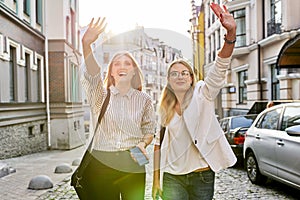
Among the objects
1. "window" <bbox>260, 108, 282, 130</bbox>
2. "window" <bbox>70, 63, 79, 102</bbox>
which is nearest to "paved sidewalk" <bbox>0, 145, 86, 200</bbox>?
"window" <bbox>260, 108, 282, 130</bbox>

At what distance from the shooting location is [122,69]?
11.4 ft

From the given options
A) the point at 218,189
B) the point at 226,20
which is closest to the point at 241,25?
the point at 218,189

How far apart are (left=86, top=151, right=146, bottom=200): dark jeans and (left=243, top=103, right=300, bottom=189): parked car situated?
12.4ft

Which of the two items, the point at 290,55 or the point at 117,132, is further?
the point at 290,55

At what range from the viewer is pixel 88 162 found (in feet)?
11.0

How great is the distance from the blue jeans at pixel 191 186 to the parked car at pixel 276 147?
3.40m

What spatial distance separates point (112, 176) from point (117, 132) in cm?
34

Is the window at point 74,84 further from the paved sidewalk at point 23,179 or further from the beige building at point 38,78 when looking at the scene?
the paved sidewalk at point 23,179

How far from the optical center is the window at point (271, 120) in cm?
807

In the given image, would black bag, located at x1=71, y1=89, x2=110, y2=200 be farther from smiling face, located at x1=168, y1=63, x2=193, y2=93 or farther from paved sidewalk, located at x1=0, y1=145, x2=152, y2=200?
paved sidewalk, located at x1=0, y1=145, x2=152, y2=200

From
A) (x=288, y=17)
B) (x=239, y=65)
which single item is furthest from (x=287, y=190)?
(x=239, y=65)

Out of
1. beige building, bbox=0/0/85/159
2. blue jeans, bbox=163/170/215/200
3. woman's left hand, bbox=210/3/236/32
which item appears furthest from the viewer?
beige building, bbox=0/0/85/159

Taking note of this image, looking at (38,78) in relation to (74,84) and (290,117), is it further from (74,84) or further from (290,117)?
(290,117)

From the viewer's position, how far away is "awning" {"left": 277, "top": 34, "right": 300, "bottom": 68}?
46.0 ft
